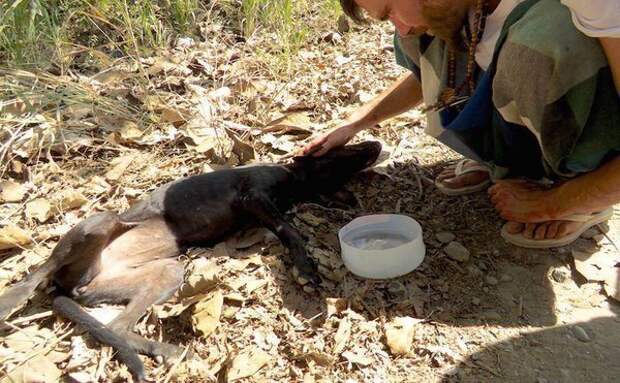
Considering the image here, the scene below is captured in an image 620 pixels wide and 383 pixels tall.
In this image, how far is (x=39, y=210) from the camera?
339cm

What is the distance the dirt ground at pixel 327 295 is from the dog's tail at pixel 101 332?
48 millimetres

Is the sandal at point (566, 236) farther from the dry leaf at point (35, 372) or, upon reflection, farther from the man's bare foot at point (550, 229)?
the dry leaf at point (35, 372)

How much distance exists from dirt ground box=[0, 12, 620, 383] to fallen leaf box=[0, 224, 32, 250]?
0.9 inches

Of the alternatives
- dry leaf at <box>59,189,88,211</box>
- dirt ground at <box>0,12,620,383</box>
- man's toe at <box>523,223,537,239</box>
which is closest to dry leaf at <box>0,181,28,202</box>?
dirt ground at <box>0,12,620,383</box>

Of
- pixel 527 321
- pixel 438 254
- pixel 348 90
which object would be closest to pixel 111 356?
pixel 438 254

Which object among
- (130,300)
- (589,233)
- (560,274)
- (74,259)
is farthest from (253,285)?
(589,233)

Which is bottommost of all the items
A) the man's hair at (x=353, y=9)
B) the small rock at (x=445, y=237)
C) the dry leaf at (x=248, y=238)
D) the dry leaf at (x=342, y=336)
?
the dry leaf at (x=248, y=238)

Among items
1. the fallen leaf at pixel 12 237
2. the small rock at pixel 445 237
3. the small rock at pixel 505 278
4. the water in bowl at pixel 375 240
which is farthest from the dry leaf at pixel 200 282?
the small rock at pixel 505 278

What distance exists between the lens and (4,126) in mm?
3715

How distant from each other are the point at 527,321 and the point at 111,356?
174 cm

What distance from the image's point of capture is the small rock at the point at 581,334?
2441 mm

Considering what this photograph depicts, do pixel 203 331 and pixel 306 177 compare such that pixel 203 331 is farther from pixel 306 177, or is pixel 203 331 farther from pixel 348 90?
pixel 348 90

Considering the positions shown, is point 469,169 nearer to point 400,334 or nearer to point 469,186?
point 469,186

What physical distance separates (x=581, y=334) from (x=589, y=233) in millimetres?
717
